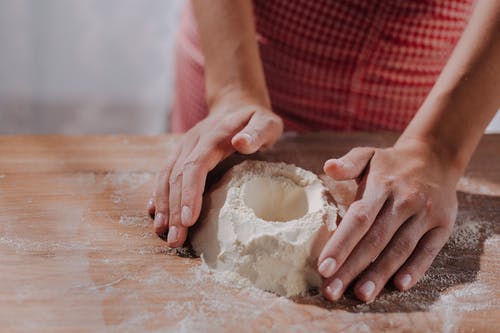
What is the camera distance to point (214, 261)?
2.89 feet

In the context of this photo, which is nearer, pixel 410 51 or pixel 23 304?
pixel 23 304

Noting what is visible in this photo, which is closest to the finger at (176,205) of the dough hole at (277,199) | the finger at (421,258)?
the dough hole at (277,199)

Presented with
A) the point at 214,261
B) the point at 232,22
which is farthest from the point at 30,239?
the point at 232,22

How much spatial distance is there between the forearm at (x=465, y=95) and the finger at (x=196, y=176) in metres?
0.31

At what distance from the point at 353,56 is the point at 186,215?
58cm

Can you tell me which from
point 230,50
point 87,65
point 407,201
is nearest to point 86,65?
point 87,65

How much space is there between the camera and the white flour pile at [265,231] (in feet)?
2.77

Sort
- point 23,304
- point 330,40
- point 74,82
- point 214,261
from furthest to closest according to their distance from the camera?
point 74,82 < point 330,40 < point 214,261 < point 23,304

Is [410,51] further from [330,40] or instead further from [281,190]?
[281,190]

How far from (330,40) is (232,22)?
230 mm

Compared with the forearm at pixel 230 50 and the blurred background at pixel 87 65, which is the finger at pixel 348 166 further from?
the blurred background at pixel 87 65

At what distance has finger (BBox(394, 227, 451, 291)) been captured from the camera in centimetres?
86

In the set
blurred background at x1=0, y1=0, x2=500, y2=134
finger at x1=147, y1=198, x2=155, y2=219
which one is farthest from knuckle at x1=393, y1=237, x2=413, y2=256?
blurred background at x1=0, y1=0, x2=500, y2=134

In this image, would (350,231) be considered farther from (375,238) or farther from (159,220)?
(159,220)
